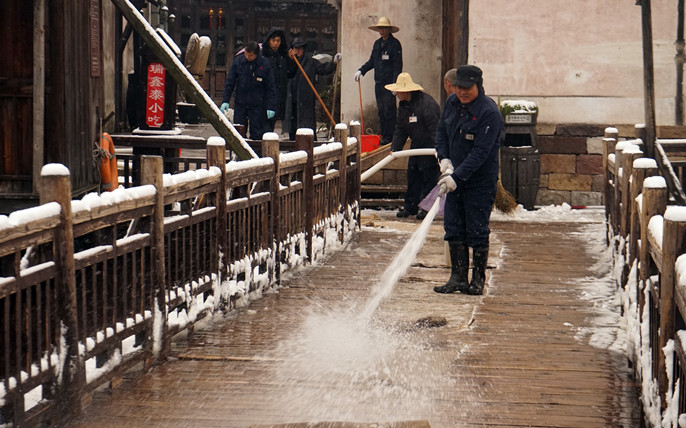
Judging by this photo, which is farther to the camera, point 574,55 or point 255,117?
point 255,117

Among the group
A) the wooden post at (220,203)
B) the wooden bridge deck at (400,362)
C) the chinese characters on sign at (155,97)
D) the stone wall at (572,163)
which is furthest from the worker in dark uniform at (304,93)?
the wooden post at (220,203)

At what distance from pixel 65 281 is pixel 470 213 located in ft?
14.6

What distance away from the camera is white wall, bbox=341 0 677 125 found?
48.3ft

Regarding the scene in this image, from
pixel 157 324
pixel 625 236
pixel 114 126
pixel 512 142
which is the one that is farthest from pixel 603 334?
pixel 114 126

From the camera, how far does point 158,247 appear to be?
6277mm

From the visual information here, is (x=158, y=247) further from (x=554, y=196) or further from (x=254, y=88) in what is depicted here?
(x=554, y=196)

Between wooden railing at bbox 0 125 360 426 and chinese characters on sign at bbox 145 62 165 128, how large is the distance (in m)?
2.96

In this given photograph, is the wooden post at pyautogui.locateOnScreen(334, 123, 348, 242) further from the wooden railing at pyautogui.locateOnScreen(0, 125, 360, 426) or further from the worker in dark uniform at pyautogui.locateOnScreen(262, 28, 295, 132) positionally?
the worker in dark uniform at pyautogui.locateOnScreen(262, 28, 295, 132)

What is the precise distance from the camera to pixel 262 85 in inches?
622

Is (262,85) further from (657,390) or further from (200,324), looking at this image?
(657,390)

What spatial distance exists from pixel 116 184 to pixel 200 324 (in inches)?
208

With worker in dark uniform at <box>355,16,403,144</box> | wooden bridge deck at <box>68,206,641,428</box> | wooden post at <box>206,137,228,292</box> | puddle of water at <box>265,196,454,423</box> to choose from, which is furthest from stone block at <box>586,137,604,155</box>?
wooden post at <box>206,137,228,292</box>

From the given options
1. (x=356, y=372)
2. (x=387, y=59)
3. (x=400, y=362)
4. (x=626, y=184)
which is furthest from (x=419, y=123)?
(x=356, y=372)

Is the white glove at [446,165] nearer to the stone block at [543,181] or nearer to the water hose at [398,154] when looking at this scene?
the water hose at [398,154]
